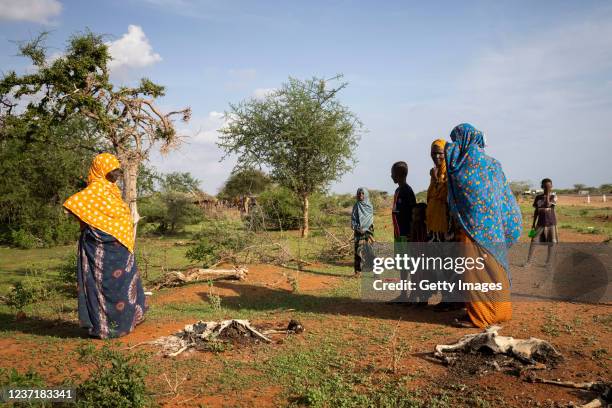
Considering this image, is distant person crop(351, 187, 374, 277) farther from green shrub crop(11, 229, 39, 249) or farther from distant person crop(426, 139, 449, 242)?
green shrub crop(11, 229, 39, 249)

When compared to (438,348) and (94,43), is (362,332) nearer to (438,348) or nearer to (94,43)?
(438,348)

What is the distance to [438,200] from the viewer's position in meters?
5.89

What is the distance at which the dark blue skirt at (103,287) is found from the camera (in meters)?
5.47

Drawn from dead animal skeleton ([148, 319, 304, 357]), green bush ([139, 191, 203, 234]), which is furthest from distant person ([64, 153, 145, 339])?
green bush ([139, 191, 203, 234])

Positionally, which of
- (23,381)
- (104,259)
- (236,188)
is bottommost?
(23,381)

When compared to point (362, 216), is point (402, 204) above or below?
above

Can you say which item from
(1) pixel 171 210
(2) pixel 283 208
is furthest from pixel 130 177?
(1) pixel 171 210

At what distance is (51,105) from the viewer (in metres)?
9.38

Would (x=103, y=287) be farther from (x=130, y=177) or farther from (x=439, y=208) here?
(x=439, y=208)

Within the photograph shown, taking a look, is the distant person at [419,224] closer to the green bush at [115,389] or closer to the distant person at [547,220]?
the distant person at [547,220]

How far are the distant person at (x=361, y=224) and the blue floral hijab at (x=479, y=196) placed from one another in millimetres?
3717

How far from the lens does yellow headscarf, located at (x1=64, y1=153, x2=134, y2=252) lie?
547 centimetres

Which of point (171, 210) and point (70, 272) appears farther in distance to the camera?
point (171, 210)

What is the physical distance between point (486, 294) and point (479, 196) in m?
1.12
